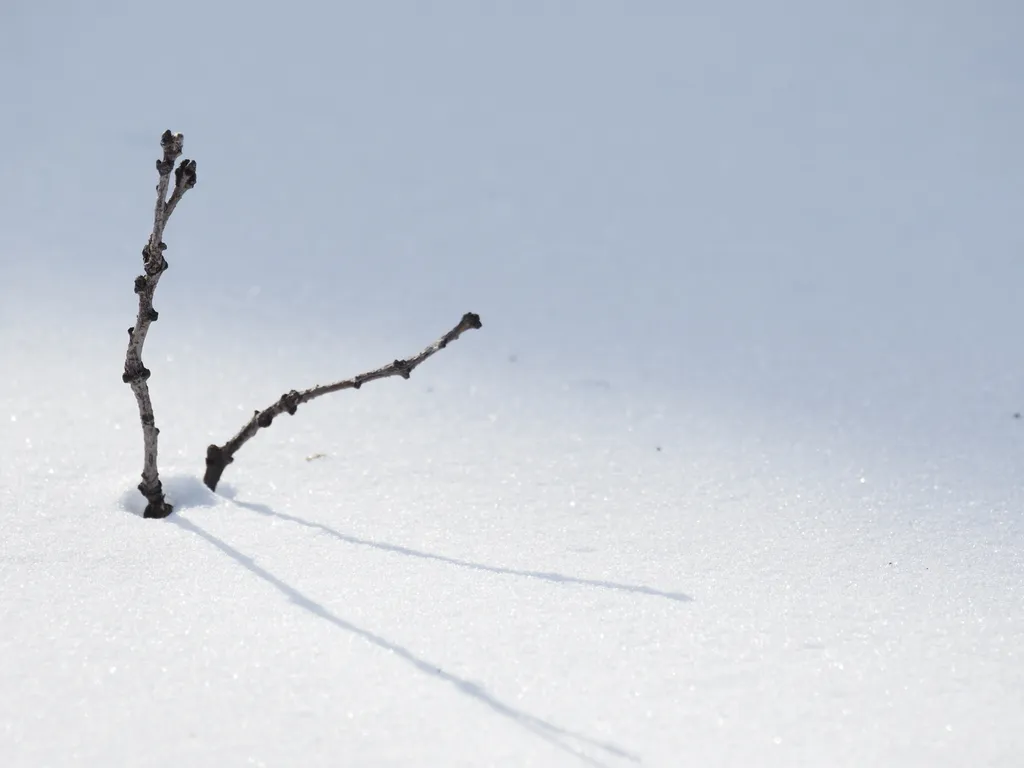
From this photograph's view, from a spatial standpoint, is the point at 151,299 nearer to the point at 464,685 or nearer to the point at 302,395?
the point at 302,395

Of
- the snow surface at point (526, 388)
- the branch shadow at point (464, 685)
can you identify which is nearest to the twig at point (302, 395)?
the snow surface at point (526, 388)

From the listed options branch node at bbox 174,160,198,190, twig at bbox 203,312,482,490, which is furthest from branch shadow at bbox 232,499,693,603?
branch node at bbox 174,160,198,190

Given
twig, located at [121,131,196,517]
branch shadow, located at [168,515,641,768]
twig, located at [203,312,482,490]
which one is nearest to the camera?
branch shadow, located at [168,515,641,768]

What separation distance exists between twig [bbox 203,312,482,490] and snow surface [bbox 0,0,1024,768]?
4 centimetres

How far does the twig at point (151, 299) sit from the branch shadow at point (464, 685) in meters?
0.12

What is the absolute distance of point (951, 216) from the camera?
197cm

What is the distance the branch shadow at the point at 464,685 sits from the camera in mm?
711

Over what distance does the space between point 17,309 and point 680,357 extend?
1.03 meters

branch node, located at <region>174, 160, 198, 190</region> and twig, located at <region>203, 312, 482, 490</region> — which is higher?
branch node, located at <region>174, 160, 198, 190</region>

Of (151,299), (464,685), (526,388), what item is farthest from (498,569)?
(526,388)

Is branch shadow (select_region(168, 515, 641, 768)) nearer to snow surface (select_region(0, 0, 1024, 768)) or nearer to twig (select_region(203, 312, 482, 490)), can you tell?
snow surface (select_region(0, 0, 1024, 768))

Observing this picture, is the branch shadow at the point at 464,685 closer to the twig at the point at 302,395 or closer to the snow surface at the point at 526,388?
the snow surface at the point at 526,388

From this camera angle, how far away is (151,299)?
0.91 metres

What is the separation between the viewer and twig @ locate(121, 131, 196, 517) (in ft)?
2.87
